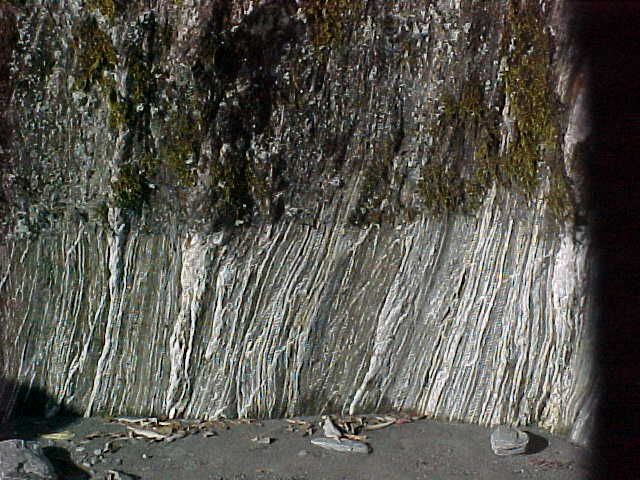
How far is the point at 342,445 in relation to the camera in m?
2.87

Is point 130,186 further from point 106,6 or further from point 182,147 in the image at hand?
point 106,6

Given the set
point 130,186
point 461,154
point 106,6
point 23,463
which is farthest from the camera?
point 461,154

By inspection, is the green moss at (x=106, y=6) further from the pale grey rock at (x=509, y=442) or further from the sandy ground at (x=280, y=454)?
the pale grey rock at (x=509, y=442)

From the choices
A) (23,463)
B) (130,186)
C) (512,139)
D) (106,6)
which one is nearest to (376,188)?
(512,139)

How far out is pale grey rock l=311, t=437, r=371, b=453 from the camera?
9.36 ft

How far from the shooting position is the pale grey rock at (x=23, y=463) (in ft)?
8.33

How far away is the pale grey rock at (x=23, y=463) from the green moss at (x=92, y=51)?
1.28m

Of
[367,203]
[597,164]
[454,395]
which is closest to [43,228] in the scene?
[367,203]

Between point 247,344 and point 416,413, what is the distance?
0.74 m

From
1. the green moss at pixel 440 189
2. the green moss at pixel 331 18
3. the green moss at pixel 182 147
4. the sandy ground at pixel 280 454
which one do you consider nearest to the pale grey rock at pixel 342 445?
the sandy ground at pixel 280 454

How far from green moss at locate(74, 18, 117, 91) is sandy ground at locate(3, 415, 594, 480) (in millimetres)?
1298

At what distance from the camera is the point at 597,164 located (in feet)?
9.25

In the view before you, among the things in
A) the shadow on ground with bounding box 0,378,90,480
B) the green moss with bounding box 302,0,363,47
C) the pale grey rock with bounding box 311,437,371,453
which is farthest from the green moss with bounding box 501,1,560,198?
the shadow on ground with bounding box 0,378,90,480

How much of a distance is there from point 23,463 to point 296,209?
128 cm
